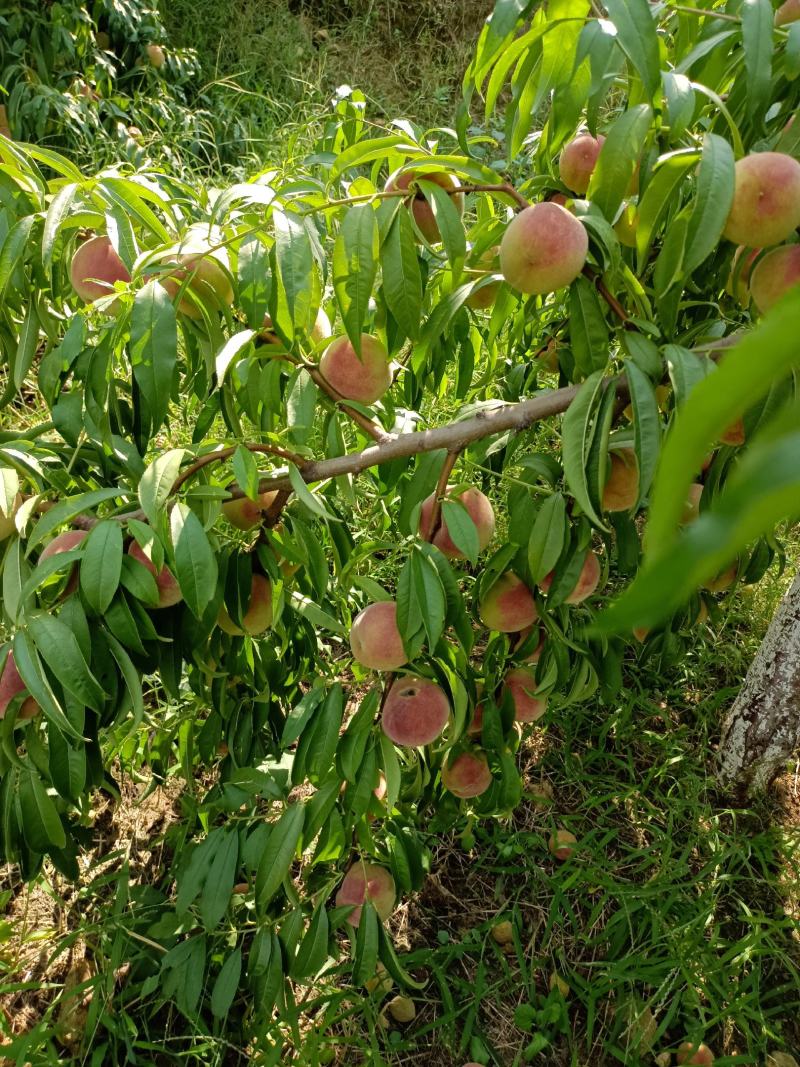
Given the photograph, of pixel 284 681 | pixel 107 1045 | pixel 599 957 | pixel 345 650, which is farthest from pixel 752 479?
pixel 345 650

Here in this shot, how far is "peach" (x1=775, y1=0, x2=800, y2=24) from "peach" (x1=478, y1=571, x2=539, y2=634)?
719 mm

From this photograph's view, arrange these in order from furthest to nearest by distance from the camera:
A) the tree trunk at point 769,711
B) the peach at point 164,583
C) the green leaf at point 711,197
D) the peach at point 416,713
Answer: the tree trunk at point 769,711 < the peach at point 416,713 < the peach at point 164,583 < the green leaf at point 711,197

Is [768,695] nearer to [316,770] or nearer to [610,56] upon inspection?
[316,770]

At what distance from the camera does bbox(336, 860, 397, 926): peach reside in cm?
127

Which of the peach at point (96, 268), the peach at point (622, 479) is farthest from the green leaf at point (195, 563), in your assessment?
the peach at point (622, 479)

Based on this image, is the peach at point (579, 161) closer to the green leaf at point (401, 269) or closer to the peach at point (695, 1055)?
the green leaf at point (401, 269)

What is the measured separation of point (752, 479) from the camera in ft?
0.48

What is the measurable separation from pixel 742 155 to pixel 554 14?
224 millimetres

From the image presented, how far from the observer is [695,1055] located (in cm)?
142

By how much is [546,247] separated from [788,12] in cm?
48

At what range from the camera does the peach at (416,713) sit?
1.03 m

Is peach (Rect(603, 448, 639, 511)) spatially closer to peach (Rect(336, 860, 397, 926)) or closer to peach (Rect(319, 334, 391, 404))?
peach (Rect(319, 334, 391, 404))

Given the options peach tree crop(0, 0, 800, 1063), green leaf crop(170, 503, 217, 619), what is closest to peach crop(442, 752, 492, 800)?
peach tree crop(0, 0, 800, 1063)

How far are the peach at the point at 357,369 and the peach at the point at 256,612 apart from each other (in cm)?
25
